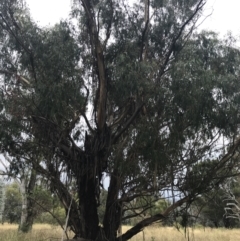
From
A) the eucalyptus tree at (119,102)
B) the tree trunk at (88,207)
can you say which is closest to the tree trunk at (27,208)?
the eucalyptus tree at (119,102)

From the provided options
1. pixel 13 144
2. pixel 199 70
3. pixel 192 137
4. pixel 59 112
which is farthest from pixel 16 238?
pixel 199 70

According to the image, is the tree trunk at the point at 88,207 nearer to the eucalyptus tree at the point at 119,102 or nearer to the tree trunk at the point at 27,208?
the eucalyptus tree at the point at 119,102

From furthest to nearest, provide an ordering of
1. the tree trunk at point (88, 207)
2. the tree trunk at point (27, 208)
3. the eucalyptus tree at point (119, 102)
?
the tree trunk at point (27, 208) → the tree trunk at point (88, 207) → the eucalyptus tree at point (119, 102)

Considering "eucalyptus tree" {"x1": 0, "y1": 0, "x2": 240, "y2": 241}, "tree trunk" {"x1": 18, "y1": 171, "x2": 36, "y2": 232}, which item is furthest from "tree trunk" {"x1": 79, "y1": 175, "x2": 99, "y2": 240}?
"tree trunk" {"x1": 18, "y1": 171, "x2": 36, "y2": 232}

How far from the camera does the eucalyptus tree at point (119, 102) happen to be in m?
8.53

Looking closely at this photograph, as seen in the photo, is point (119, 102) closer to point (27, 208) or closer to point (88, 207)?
point (88, 207)

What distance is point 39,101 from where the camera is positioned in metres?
8.48

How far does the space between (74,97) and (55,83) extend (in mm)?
576

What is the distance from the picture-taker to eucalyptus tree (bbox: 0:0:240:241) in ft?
28.0

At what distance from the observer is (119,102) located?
9.77 meters

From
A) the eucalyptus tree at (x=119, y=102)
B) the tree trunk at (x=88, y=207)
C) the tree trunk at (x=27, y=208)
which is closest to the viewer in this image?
the eucalyptus tree at (x=119, y=102)

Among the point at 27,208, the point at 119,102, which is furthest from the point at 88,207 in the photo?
the point at 27,208

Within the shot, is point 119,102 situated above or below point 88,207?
above

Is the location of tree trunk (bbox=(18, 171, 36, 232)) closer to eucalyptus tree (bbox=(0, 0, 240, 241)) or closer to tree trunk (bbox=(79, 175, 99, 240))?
eucalyptus tree (bbox=(0, 0, 240, 241))
